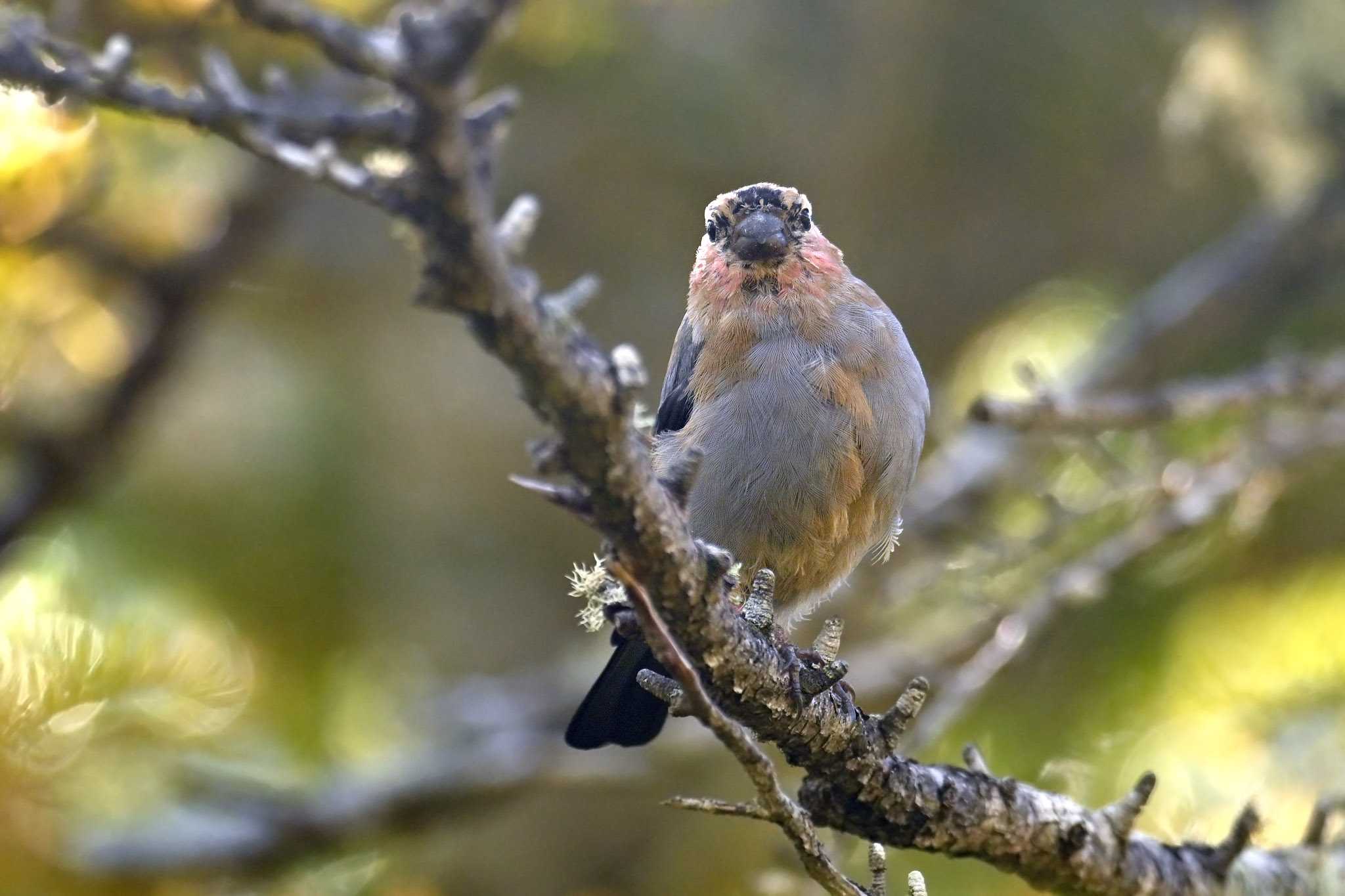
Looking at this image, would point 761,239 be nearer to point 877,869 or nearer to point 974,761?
point 974,761

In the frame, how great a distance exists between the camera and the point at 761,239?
3855 mm

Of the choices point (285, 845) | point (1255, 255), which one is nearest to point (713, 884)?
point (285, 845)

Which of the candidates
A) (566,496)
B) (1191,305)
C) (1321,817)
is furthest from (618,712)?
(1191,305)

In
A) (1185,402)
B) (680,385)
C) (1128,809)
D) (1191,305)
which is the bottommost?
(1128,809)

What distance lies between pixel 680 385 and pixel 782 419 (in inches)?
18.5

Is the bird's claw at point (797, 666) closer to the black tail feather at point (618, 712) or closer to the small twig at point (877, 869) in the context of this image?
the small twig at point (877, 869)

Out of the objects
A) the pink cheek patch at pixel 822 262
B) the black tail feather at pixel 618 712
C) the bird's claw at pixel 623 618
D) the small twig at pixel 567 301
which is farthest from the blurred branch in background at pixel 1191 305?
the small twig at pixel 567 301

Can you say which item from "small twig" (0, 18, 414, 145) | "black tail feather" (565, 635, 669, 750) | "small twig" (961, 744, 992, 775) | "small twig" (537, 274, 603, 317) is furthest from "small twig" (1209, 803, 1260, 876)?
"small twig" (0, 18, 414, 145)

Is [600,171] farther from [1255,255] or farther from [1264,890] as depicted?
[1264,890]

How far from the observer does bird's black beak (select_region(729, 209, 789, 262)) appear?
385 cm

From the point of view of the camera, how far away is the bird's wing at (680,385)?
3.86 m

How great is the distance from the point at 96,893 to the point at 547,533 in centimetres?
313

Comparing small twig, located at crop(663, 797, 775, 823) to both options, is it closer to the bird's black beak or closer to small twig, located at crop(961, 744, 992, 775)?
small twig, located at crop(961, 744, 992, 775)

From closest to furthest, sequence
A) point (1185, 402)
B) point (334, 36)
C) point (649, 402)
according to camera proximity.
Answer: point (334, 36), point (1185, 402), point (649, 402)
